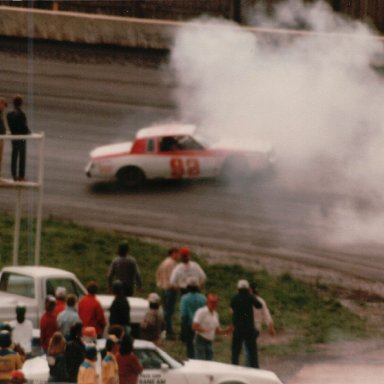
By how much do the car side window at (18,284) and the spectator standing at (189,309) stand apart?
185 centimetres

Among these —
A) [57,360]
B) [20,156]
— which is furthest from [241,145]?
[57,360]

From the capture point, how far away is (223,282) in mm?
24391

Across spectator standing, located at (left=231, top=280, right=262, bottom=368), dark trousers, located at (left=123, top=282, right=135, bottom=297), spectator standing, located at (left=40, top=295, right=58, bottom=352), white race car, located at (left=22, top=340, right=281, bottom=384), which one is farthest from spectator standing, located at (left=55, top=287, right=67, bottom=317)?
spectator standing, located at (left=231, top=280, right=262, bottom=368)

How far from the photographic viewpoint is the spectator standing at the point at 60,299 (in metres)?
18.7

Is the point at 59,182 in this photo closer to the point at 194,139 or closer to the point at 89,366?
the point at 194,139

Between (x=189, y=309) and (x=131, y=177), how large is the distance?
26.5ft

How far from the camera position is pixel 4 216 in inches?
1060

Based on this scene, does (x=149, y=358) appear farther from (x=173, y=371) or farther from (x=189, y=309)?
(x=189, y=309)

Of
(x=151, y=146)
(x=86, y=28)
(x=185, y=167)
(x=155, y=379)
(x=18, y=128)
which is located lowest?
(x=155, y=379)

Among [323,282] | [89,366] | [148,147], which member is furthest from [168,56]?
[89,366]

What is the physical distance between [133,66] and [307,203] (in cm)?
523

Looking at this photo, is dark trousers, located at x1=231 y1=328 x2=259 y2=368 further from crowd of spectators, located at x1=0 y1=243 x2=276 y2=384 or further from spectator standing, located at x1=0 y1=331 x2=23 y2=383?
spectator standing, located at x1=0 y1=331 x2=23 y2=383

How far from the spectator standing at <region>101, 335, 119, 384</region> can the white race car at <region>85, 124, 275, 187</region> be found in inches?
445

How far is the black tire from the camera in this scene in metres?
27.6
